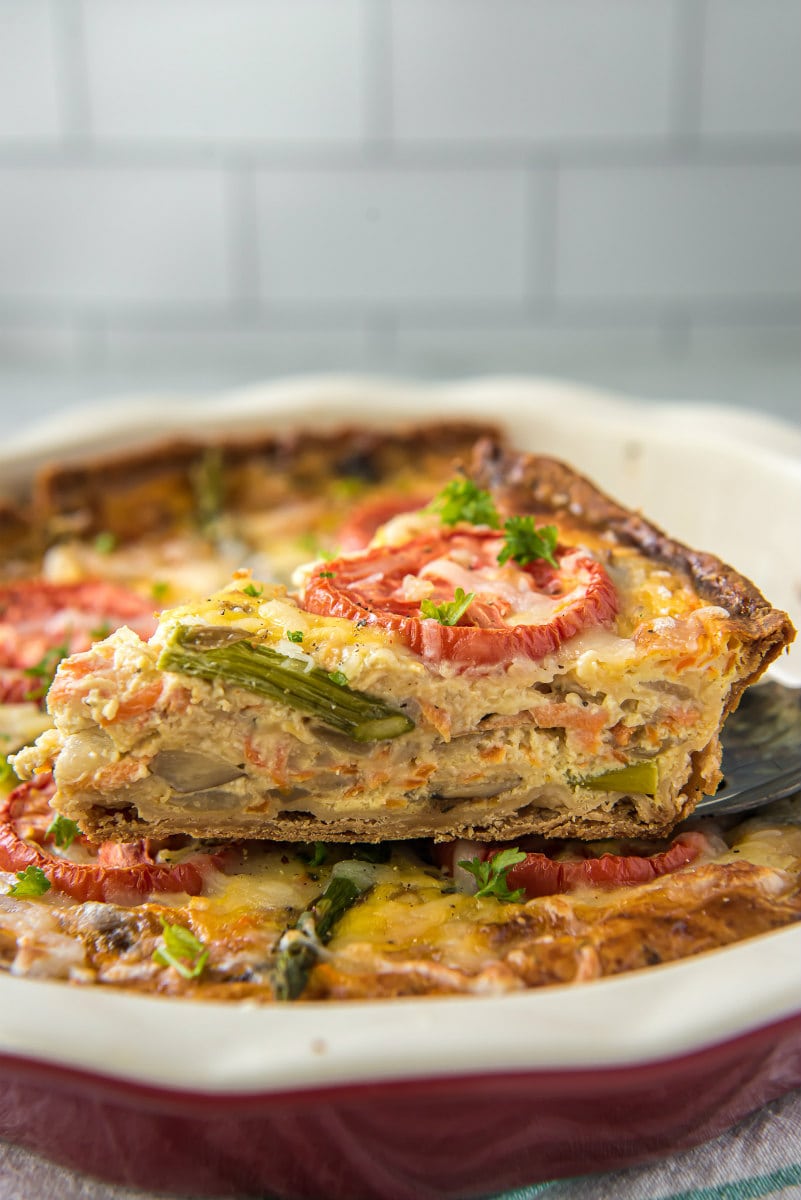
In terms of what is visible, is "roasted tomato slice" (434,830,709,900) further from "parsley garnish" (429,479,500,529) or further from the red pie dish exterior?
"parsley garnish" (429,479,500,529)

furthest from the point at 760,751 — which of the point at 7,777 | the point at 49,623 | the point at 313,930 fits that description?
the point at 49,623

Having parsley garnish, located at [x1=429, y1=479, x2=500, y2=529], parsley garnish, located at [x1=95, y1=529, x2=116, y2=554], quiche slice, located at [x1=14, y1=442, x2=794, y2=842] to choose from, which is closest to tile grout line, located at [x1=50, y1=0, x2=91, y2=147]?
parsley garnish, located at [x1=95, y1=529, x2=116, y2=554]

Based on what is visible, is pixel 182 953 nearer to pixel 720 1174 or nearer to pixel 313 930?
pixel 313 930

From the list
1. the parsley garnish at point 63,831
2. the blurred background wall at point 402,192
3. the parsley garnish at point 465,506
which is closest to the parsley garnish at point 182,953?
the parsley garnish at point 63,831

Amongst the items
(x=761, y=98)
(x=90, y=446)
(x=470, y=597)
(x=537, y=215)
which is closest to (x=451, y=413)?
(x=90, y=446)

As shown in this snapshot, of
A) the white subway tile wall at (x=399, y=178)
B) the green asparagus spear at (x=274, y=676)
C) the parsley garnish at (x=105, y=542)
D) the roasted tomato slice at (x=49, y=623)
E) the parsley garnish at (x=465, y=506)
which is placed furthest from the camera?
the white subway tile wall at (x=399, y=178)

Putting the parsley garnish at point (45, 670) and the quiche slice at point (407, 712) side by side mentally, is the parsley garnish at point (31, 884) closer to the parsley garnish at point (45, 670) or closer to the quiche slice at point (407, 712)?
the quiche slice at point (407, 712)
